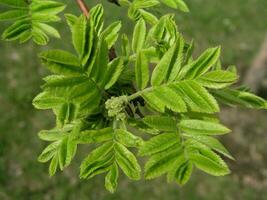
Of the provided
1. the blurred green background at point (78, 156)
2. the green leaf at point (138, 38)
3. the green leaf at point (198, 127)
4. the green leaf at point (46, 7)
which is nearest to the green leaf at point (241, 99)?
the green leaf at point (198, 127)

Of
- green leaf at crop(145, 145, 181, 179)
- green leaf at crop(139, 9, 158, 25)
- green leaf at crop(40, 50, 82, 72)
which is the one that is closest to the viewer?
green leaf at crop(40, 50, 82, 72)

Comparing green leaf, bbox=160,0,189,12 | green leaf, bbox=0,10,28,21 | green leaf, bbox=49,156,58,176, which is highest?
green leaf, bbox=160,0,189,12

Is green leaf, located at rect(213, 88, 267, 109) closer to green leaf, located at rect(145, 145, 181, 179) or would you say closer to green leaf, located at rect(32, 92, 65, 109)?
green leaf, located at rect(145, 145, 181, 179)

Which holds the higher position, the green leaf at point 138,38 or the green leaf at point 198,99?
the green leaf at point 138,38

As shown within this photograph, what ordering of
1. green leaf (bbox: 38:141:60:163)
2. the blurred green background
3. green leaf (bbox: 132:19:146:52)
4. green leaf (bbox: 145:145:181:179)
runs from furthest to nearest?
the blurred green background
green leaf (bbox: 132:19:146:52)
green leaf (bbox: 38:141:60:163)
green leaf (bbox: 145:145:181:179)

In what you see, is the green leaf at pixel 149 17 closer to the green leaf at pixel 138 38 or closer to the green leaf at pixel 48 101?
the green leaf at pixel 138 38

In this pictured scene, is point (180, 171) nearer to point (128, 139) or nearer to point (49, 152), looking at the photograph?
point (128, 139)

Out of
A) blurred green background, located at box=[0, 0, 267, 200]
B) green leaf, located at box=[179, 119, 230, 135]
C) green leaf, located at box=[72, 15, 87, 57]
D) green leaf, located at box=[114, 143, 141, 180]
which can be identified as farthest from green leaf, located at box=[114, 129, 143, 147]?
blurred green background, located at box=[0, 0, 267, 200]

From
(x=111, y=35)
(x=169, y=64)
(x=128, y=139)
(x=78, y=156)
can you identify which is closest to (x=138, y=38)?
(x=111, y=35)

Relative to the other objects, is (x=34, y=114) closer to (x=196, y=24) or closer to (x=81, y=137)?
(x=196, y=24)
